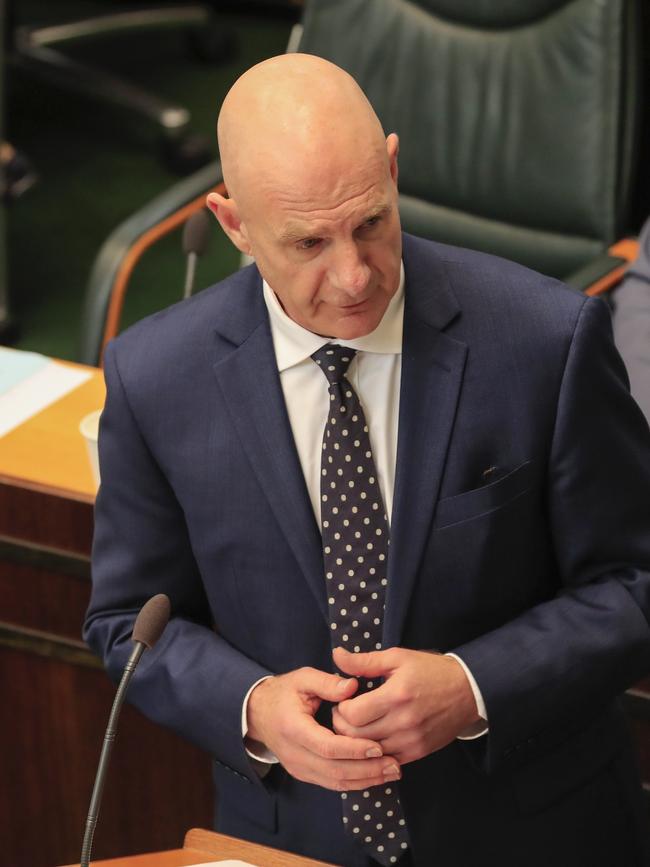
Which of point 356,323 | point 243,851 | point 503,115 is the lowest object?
point 243,851

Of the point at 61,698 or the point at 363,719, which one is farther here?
the point at 61,698

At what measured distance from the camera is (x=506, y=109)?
258 cm

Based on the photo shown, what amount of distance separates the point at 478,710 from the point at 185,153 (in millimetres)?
3418

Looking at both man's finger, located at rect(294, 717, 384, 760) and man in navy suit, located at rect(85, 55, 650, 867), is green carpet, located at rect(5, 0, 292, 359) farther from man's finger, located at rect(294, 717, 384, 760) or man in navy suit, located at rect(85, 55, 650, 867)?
man's finger, located at rect(294, 717, 384, 760)

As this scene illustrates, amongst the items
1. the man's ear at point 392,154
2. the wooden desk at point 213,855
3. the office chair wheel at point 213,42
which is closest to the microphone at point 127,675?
the wooden desk at point 213,855

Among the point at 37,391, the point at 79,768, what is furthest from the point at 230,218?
the point at 79,768

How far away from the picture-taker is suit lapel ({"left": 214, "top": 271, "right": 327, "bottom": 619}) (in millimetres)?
1453

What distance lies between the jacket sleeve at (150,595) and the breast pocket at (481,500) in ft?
0.85

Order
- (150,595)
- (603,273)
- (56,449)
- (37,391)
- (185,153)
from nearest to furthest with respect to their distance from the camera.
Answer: (150,595), (56,449), (37,391), (603,273), (185,153)

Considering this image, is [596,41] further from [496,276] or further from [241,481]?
[241,481]

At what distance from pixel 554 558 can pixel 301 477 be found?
0.30 metres

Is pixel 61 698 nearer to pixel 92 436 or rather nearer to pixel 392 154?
pixel 92 436

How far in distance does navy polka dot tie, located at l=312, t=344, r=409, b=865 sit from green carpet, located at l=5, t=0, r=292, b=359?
225 centimetres

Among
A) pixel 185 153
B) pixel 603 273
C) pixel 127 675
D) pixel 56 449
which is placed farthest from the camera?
pixel 185 153
